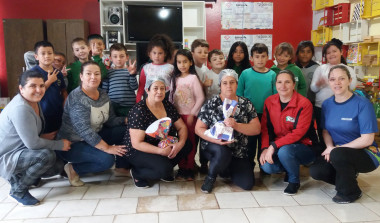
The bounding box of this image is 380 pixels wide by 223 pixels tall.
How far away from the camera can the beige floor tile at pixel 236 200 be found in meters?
2.25

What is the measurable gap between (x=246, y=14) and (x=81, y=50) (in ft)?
13.1

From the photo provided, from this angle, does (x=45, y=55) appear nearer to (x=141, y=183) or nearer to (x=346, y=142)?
(x=141, y=183)

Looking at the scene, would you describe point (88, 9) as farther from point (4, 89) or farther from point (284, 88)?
point (284, 88)

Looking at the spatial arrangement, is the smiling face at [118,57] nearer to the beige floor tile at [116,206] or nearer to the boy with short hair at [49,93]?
the boy with short hair at [49,93]

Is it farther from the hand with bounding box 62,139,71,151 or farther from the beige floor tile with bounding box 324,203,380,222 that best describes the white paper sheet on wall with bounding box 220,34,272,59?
the beige floor tile with bounding box 324,203,380,222

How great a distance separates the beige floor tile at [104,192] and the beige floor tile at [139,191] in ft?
0.17

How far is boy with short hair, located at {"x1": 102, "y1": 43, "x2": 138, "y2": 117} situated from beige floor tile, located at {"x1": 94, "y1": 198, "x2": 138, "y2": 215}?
95cm

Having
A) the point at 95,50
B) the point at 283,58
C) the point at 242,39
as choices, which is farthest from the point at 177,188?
the point at 242,39

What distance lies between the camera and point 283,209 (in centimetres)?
217


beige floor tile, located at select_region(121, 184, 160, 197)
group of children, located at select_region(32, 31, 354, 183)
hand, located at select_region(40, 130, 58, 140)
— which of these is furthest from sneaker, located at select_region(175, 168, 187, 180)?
hand, located at select_region(40, 130, 58, 140)

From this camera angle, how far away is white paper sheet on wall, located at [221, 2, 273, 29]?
6.05 m

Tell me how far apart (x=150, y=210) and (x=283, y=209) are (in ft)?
3.22

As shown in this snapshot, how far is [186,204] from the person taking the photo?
2.27 meters

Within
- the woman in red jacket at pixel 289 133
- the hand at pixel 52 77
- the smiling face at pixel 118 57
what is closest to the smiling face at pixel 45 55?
the hand at pixel 52 77
